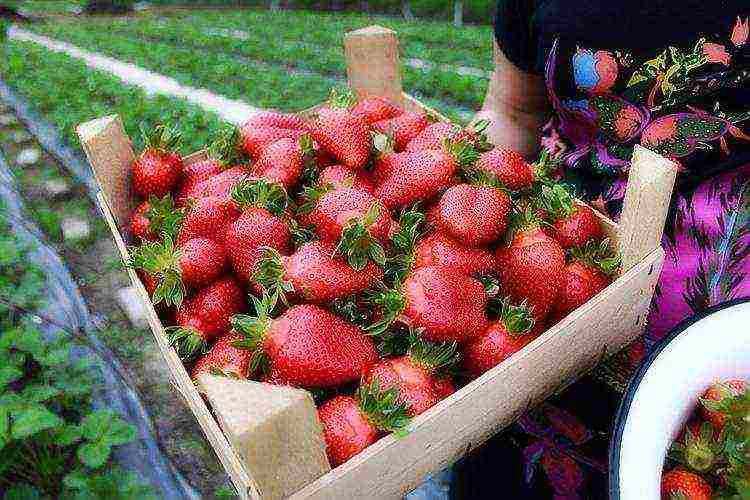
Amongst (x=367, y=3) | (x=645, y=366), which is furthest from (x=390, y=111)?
(x=367, y=3)

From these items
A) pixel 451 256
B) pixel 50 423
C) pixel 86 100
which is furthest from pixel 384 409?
pixel 86 100

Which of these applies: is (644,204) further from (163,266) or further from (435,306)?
(163,266)

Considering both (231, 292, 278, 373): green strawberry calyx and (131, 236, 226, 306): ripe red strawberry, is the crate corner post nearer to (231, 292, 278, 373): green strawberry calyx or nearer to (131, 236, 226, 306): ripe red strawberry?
(131, 236, 226, 306): ripe red strawberry

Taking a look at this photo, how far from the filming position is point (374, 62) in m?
1.33

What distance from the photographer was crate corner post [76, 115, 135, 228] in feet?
3.56

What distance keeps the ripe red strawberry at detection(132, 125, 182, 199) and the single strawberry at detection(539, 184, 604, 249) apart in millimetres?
633

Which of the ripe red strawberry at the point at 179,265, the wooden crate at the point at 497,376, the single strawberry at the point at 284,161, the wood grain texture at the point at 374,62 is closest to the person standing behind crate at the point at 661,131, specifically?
the wooden crate at the point at 497,376

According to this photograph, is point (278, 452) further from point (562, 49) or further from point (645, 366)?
point (562, 49)

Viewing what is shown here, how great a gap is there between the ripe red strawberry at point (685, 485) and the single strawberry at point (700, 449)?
2 cm

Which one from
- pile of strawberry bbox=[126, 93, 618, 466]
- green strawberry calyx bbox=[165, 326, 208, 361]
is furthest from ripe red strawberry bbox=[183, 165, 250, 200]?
green strawberry calyx bbox=[165, 326, 208, 361]

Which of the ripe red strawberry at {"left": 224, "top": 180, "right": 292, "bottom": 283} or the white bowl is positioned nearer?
the white bowl

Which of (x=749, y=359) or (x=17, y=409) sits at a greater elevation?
(x=749, y=359)

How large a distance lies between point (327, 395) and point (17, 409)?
93 cm

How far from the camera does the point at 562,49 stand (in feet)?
3.51
